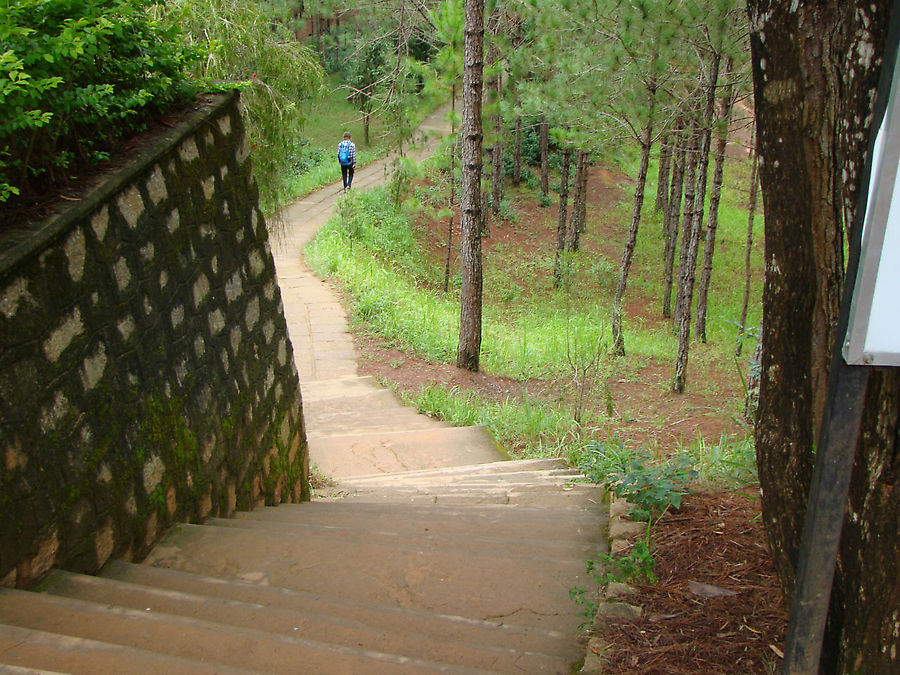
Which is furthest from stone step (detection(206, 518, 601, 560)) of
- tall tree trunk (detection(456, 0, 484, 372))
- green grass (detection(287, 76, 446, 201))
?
green grass (detection(287, 76, 446, 201))

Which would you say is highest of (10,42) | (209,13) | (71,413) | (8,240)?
(209,13)

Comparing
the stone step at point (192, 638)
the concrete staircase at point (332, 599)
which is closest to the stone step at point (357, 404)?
the concrete staircase at point (332, 599)

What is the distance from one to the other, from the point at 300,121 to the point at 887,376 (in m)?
7.81

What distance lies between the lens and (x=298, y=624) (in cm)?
225

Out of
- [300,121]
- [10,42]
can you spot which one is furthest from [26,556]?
[300,121]

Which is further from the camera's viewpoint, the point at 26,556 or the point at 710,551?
the point at 710,551

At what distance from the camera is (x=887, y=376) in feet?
5.30

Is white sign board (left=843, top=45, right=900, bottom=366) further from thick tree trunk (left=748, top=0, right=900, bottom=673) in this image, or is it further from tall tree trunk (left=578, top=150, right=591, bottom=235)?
tall tree trunk (left=578, top=150, right=591, bottom=235)

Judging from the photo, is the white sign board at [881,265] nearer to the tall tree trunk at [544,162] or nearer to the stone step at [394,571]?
the stone step at [394,571]

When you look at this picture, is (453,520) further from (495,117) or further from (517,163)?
(517,163)

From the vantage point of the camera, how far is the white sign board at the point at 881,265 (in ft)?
4.09

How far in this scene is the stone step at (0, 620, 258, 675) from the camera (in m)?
1.72

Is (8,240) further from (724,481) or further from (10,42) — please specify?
(724,481)

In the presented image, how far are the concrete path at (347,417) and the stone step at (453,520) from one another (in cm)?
233
